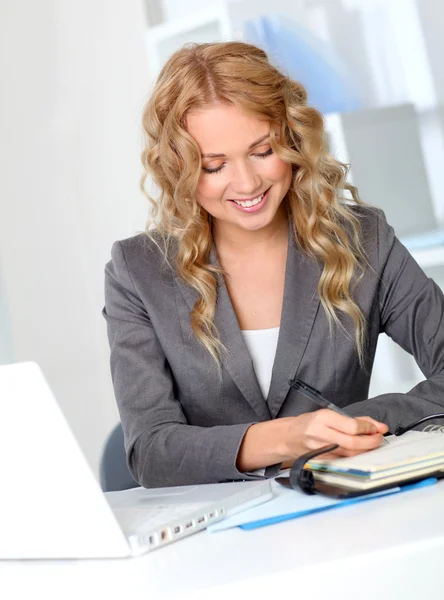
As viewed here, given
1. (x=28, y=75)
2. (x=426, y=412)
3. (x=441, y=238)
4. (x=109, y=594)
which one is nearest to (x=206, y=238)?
(x=426, y=412)

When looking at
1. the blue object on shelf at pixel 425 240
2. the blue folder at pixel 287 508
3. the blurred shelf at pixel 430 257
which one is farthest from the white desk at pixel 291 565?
the blue object on shelf at pixel 425 240

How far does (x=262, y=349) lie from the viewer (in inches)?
78.2

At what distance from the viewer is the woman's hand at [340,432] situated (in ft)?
4.29

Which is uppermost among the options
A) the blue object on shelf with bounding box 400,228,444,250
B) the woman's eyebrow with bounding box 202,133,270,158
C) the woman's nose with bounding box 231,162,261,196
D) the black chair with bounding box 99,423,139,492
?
the woman's eyebrow with bounding box 202,133,270,158

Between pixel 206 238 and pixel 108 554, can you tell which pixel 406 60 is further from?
pixel 108 554

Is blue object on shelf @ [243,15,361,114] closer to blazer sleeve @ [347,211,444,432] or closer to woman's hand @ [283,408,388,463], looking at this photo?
blazer sleeve @ [347,211,444,432]

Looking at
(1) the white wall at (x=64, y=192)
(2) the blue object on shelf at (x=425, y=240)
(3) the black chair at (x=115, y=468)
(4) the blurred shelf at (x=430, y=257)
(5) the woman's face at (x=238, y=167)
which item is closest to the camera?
(5) the woman's face at (x=238, y=167)

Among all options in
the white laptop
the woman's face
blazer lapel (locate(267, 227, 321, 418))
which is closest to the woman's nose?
the woman's face

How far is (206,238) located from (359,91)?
1578mm

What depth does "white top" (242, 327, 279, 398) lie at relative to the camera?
1976 mm

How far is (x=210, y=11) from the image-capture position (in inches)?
133

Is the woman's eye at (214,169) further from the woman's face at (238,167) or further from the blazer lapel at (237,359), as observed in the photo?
the blazer lapel at (237,359)

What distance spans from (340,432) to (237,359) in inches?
24.6

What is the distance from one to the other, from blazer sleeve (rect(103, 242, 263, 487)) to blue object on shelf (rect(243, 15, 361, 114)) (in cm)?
156
